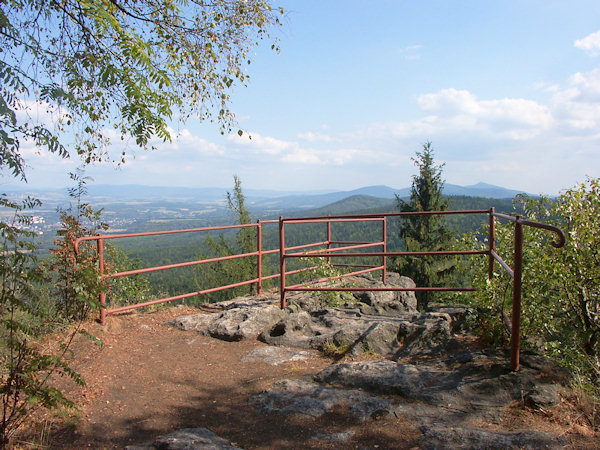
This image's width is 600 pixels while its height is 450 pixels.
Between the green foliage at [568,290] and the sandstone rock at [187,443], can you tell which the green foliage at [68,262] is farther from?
the green foliage at [568,290]

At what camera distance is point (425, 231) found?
2572 centimetres

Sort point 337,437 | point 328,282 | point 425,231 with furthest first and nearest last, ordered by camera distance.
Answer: point 425,231 → point 328,282 → point 337,437

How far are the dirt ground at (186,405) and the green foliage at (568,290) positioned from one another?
0.60 m

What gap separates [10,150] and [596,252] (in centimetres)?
446

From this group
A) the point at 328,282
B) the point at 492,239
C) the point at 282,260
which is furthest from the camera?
the point at 328,282

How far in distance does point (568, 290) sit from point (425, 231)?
23411 millimetres

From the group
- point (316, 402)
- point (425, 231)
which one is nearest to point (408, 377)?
point (316, 402)

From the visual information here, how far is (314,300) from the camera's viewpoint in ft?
19.9

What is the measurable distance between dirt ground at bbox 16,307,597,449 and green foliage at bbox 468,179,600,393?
60 cm

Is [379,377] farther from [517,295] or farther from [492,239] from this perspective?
[492,239]

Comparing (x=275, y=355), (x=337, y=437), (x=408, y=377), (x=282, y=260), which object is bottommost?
(x=275, y=355)

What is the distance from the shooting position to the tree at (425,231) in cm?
2392

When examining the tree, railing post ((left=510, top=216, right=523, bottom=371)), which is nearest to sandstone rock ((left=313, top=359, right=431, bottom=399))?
railing post ((left=510, top=216, right=523, bottom=371))

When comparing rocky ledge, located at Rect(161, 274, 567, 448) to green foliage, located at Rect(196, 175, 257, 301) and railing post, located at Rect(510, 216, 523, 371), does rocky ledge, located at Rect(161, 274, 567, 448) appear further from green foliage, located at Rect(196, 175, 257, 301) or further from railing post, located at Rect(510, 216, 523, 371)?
green foliage, located at Rect(196, 175, 257, 301)
